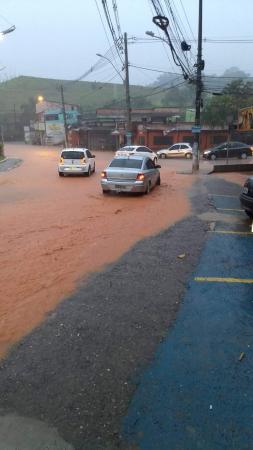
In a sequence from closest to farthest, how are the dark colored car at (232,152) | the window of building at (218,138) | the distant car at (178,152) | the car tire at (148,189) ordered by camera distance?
the car tire at (148,189)
the dark colored car at (232,152)
the distant car at (178,152)
the window of building at (218,138)

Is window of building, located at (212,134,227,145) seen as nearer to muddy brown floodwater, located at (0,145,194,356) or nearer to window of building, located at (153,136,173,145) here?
window of building, located at (153,136,173,145)

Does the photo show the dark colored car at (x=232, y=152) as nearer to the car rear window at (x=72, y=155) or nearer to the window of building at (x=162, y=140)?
the window of building at (x=162, y=140)

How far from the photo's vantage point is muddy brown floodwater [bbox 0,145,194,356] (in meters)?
6.09

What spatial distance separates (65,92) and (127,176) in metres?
130

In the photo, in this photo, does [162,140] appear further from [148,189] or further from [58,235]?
[58,235]

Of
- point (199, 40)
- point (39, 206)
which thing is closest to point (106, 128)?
point (199, 40)

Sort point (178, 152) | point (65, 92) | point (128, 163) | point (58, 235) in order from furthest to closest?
point (65, 92) < point (178, 152) < point (128, 163) < point (58, 235)

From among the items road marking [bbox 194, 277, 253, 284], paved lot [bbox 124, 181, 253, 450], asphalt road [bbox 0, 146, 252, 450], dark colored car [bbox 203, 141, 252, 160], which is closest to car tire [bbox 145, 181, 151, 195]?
asphalt road [bbox 0, 146, 252, 450]

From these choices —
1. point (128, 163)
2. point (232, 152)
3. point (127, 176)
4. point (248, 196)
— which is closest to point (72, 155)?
point (128, 163)

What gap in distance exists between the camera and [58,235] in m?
10.0

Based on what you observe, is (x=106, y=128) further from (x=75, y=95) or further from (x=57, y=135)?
(x=75, y=95)

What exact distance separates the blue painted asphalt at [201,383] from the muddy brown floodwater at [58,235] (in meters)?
1.88

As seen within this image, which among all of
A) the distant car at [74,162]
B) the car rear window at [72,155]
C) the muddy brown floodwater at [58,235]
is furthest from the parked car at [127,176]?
the car rear window at [72,155]

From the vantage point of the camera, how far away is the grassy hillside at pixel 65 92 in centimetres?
12162
